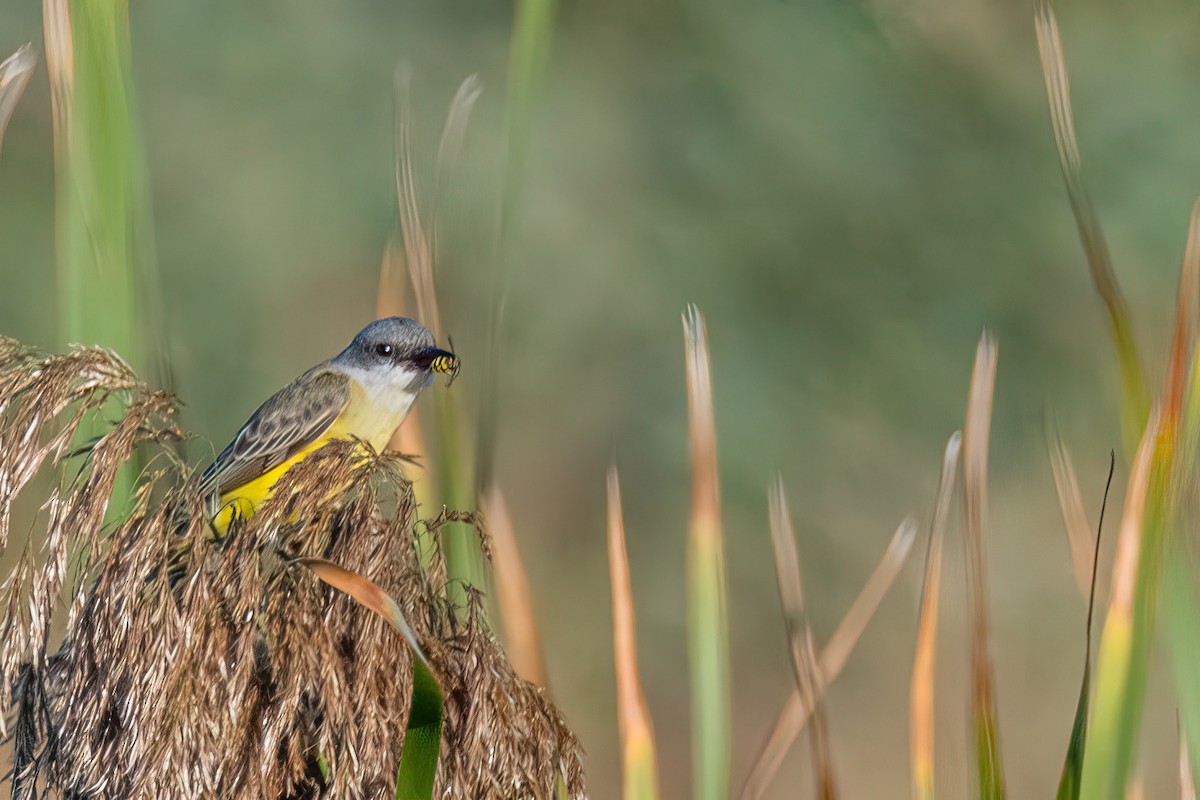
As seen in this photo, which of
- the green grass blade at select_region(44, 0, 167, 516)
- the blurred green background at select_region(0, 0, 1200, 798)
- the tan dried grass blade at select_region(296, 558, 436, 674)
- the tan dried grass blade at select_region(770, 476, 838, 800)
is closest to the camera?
the tan dried grass blade at select_region(296, 558, 436, 674)

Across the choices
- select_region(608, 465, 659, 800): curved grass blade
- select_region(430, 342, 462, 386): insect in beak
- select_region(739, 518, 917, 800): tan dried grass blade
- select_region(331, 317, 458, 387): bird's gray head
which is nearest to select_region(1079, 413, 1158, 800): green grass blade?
select_region(739, 518, 917, 800): tan dried grass blade

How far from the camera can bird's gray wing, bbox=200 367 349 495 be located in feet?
6.02

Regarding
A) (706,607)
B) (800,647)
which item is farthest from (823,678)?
(706,607)

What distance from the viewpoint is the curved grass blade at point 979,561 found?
4.81 feet

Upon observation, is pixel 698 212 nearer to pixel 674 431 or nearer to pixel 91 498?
pixel 674 431

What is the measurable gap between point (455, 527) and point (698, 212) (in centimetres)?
171

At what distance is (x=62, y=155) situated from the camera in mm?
1562

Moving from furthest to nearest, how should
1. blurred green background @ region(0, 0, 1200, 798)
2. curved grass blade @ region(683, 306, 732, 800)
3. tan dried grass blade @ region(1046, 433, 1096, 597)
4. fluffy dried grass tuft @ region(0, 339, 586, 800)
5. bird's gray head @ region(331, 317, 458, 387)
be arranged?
blurred green background @ region(0, 0, 1200, 798)
bird's gray head @ region(331, 317, 458, 387)
tan dried grass blade @ region(1046, 433, 1096, 597)
curved grass blade @ region(683, 306, 732, 800)
fluffy dried grass tuft @ region(0, 339, 586, 800)

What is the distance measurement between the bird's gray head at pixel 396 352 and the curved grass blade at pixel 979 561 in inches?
32.6

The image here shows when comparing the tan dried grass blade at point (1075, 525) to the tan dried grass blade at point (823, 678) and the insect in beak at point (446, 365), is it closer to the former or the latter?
the tan dried grass blade at point (823, 678)

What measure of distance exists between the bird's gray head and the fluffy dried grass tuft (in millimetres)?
798

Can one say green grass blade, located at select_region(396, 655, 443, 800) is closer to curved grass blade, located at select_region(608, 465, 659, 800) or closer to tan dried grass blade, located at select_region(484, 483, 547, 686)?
curved grass blade, located at select_region(608, 465, 659, 800)

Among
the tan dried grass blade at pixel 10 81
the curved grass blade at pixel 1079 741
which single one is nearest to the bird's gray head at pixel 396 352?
the tan dried grass blade at pixel 10 81

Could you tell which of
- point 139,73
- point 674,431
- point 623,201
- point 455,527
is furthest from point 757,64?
point 455,527
